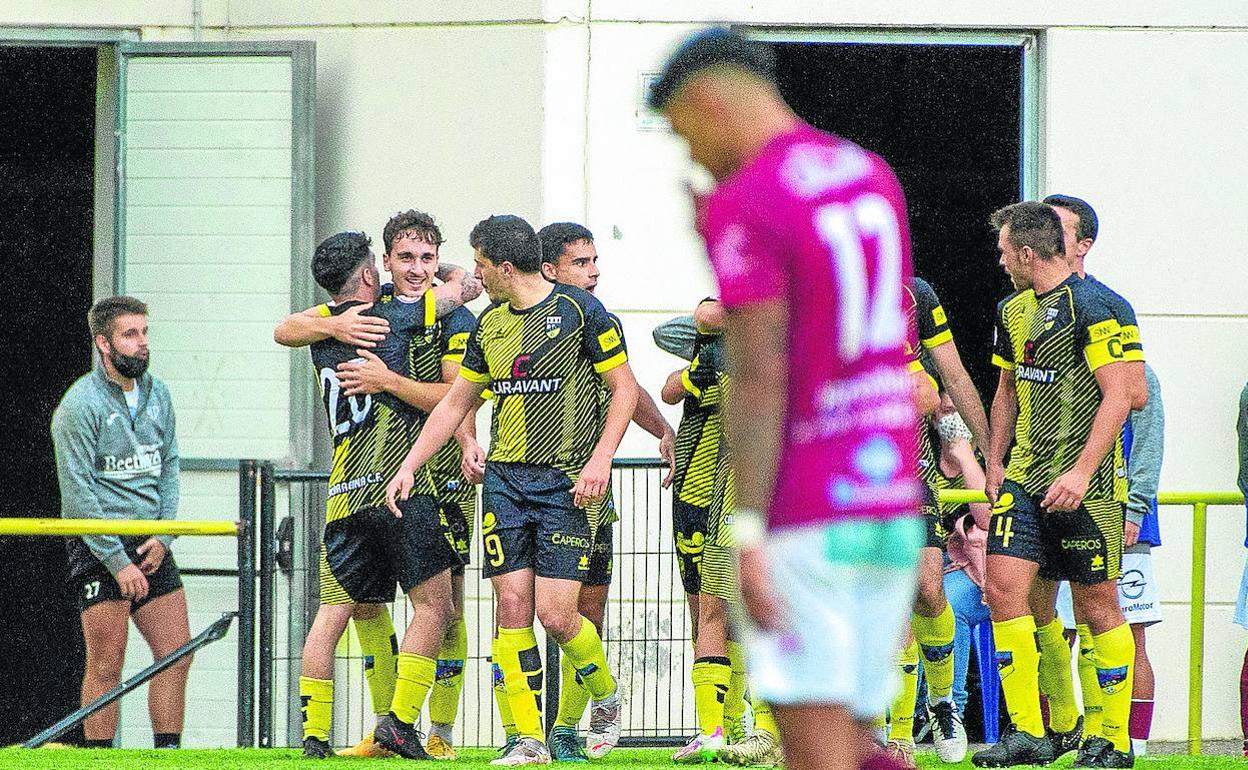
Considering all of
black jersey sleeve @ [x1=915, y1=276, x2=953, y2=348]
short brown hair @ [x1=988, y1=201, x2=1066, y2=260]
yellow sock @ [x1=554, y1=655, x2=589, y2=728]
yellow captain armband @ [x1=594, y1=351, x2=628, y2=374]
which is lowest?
yellow sock @ [x1=554, y1=655, x2=589, y2=728]

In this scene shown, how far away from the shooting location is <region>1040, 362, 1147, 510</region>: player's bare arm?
7363 mm

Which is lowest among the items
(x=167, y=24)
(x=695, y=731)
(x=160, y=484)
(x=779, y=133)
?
(x=695, y=731)

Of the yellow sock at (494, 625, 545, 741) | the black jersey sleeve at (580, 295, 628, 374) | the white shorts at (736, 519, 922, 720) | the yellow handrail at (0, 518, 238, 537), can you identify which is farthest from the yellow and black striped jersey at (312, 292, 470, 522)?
the white shorts at (736, 519, 922, 720)

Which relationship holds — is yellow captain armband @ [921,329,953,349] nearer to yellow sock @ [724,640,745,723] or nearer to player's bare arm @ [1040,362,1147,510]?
player's bare arm @ [1040,362,1147,510]

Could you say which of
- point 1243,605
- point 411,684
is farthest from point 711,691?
point 1243,605

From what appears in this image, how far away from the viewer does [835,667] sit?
340 cm

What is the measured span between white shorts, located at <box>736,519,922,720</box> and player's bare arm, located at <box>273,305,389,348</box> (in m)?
5.02

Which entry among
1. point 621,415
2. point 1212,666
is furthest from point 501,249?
point 1212,666

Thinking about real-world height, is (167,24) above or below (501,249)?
above

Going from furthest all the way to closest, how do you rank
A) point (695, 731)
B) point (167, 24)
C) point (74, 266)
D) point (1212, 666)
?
point (74, 266), point (167, 24), point (1212, 666), point (695, 731)

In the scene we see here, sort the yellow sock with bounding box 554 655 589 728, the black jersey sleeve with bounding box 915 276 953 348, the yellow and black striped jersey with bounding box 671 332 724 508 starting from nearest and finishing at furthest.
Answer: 1. the black jersey sleeve with bounding box 915 276 953 348
2. the yellow and black striped jersey with bounding box 671 332 724 508
3. the yellow sock with bounding box 554 655 589 728

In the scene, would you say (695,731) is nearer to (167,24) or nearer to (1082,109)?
(1082,109)

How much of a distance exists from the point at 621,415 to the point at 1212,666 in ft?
16.6

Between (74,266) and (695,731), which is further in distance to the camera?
(74,266)
